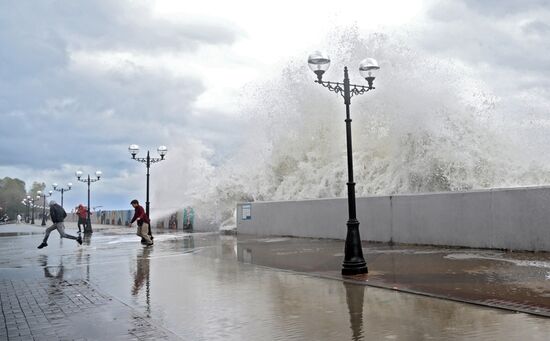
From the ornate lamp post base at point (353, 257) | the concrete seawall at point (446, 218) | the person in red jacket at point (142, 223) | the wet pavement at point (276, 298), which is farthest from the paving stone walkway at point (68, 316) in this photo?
the concrete seawall at point (446, 218)

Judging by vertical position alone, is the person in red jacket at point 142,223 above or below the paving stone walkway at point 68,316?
above

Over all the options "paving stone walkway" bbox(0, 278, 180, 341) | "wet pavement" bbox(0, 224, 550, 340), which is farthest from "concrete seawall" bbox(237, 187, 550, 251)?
"paving stone walkway" bbox(0, 278, 180, 341)

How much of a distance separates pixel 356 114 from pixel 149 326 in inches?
888

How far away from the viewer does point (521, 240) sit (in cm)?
1248

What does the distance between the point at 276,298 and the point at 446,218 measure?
8.60 m

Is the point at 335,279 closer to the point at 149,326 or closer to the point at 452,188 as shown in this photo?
the point at 149,326

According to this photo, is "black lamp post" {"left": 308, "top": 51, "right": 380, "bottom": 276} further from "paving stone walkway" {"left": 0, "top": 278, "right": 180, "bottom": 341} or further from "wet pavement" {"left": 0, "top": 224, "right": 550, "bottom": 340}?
"paving stone walkway" {"left": 0, "top": 278, "right": 180, "bottom": 341}

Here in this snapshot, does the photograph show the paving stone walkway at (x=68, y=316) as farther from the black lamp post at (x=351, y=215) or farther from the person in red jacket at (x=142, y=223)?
the person in red jacket at (x=142, y=223)

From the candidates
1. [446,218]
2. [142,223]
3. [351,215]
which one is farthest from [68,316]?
[142,223]

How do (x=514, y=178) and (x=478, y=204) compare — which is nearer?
(x=478, y=204)

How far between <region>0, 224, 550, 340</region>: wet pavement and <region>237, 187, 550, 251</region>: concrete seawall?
2.41 feet

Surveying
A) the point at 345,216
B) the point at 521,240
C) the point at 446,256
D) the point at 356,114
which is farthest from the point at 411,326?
the point at 356,114

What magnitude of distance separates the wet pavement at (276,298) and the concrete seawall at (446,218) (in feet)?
2.41

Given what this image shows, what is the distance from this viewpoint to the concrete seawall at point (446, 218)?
40.5 ft
